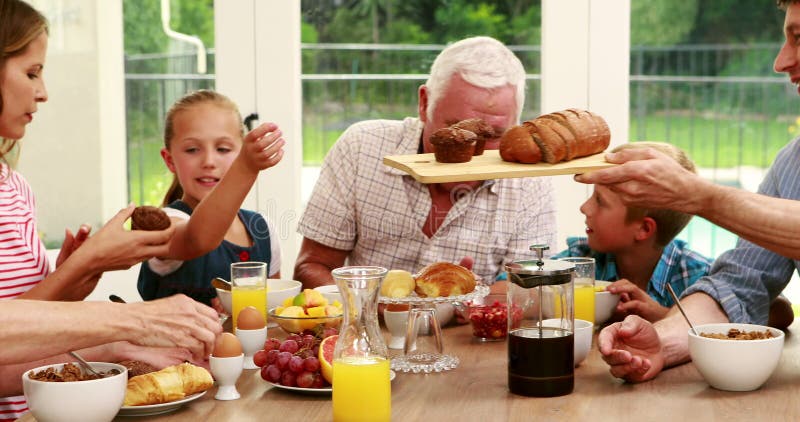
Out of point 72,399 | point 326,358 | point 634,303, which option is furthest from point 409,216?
point 72,399

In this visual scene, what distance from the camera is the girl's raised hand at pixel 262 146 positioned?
225 centimetres

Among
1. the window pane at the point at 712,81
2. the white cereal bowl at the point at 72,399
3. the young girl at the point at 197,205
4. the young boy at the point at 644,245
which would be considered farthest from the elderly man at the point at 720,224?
the window pane at the point at 712,81

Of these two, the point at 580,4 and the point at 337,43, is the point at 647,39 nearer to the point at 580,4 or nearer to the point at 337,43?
the point at 580,4

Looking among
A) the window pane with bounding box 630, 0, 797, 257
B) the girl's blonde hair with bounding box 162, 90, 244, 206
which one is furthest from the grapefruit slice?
the window pane with bounding box 630, 0, 797, 257

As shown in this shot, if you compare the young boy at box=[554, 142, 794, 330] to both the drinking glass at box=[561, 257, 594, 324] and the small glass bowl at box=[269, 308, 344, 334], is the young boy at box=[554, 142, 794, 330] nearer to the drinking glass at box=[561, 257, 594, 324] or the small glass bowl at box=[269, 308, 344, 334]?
the drinking glass at box=[561, 257, 594, 324]

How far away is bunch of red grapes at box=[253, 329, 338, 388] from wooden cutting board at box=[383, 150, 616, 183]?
418 millimetres

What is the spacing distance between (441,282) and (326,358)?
37 centimetres

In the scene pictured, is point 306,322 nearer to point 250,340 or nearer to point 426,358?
point 250,340

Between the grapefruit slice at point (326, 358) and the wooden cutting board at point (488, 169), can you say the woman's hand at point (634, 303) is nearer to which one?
the wooden cutting board at point (488, 169)

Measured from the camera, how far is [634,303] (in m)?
2.20

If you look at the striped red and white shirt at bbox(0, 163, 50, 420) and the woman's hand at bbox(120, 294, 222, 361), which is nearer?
the woman's hand at bbox(120, 294, 222, 361)

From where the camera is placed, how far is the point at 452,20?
3.82 m

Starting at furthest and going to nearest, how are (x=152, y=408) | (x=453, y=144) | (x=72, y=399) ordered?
(x=453, y=144)
(x=152, y=408)
(x=72, y=399)

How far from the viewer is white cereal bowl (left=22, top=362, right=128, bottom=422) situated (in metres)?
1.47
